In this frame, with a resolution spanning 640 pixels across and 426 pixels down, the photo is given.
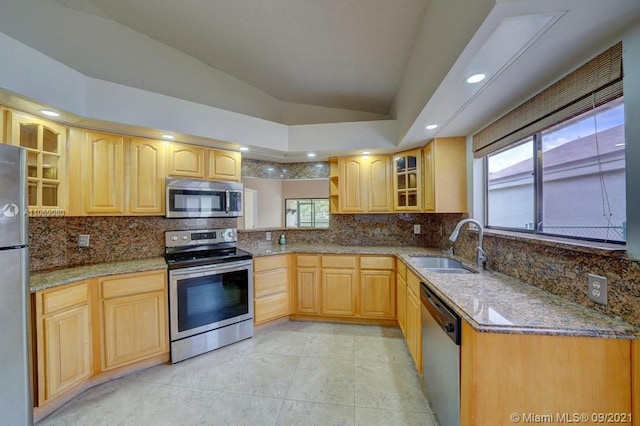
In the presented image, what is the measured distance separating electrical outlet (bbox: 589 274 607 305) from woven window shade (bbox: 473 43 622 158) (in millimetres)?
873

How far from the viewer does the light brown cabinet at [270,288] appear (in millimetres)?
2865

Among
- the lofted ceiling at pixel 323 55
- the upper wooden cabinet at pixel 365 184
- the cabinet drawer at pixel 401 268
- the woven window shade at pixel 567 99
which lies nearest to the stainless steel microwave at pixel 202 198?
the lofted ceiling at pixel 323 55

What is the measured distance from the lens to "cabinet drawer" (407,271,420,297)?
204 centimetres

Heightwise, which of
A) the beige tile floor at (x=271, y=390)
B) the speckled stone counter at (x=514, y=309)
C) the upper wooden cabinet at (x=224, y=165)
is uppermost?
the upper wooden cabinet at (x=224, y=165)

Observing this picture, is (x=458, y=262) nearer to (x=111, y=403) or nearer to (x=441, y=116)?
(x=441, y=116)

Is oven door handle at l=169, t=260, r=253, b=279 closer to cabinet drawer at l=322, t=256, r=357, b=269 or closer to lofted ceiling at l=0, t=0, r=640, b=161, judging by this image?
cabinet drawer at l=322, t=256, r=357, b=269

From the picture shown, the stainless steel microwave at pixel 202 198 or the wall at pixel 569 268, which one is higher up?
the stainless steel microwave at pixel 202 198

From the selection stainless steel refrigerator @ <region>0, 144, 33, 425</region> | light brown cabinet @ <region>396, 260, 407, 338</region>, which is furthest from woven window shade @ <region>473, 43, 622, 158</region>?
stainless steel refrigerator @ <region>0, 144, 33, 425</region>

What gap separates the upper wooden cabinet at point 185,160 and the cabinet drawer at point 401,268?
2.42 m

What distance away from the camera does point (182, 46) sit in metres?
2.58

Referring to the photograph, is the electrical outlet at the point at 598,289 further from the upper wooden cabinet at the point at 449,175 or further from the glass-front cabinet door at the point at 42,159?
the glass-front cabinet door at the point at 42,159

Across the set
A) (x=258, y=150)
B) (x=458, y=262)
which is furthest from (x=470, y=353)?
(x=258, y=150)

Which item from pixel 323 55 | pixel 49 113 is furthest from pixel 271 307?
pixel 323 55

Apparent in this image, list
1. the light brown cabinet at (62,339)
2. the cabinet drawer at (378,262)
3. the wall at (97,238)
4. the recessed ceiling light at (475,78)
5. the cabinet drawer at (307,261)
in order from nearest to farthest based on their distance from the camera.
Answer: the recessed ceiling light at (475,78)
the light brown cabinet at (62,339)
the wall at (97,238)
the cabinet drawer at (378,262)
the cabinet drawer at (307,261)
